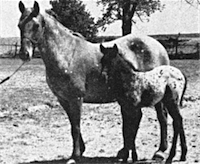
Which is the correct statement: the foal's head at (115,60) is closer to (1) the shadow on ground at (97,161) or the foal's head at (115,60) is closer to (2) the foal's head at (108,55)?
(2) the foal's head at (108,55)

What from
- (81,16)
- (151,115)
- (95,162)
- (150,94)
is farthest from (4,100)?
(81,16)

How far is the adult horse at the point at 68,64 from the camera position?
18.4 feet

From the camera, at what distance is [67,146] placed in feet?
23.9

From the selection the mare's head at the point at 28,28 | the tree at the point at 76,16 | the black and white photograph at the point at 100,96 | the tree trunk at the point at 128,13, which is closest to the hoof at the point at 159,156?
the black and white photograph at the point at 100,96

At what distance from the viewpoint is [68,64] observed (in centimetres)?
587

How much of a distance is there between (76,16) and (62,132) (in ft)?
117

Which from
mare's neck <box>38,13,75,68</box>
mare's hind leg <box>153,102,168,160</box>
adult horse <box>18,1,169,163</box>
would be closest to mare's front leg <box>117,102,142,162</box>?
adult horse <box>18,1,169,163</box>

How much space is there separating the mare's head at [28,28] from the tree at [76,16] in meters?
35.0

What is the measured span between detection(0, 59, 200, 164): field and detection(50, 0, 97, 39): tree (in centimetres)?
2980

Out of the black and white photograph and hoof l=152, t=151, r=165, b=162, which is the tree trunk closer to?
the black and white photograph

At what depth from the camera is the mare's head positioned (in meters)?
5.56

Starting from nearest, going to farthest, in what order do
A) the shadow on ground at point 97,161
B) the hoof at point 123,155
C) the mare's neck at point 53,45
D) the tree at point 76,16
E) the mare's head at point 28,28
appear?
1. the mare's head at point 28,28
2. the hoof at point 123,155
3. the mare's neck at point 53,45
4. the shadow on ground at point 97,161
5. the tree at point 76,16

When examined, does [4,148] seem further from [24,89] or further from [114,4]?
[114,4]

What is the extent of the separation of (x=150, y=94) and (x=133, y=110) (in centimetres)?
33
